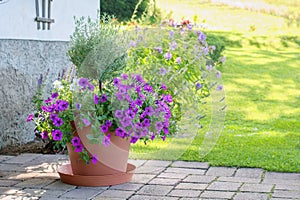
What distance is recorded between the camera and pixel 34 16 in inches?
223

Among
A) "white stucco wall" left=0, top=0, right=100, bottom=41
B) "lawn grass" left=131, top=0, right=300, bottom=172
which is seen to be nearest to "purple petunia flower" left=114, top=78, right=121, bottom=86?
"lawn grass" left=131, top=0, right=300, bottom=172

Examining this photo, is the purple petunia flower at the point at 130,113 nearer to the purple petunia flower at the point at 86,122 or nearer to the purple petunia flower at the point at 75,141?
the purple petunia flower at the point at 86,122

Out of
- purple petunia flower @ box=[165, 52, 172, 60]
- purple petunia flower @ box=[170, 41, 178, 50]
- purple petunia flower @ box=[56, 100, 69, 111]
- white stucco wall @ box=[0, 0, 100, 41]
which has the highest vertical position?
white stucco wall @ box=[0, 0, 100, 41]

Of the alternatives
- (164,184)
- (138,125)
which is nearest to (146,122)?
(138,125)

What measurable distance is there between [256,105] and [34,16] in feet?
13.6

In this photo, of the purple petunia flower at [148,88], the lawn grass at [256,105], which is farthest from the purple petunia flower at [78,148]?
the lawn grass at [256,105]

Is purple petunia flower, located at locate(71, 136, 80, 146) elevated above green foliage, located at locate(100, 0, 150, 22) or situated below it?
below

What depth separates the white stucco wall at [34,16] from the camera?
527cm

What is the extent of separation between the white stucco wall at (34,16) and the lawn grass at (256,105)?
1.60m

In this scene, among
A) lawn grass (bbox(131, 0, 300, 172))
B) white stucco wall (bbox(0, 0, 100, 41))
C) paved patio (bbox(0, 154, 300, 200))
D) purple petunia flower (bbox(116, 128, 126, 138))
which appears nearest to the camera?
paved patio (bbox(0, 154, 300, 200))

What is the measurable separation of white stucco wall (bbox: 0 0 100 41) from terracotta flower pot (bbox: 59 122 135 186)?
5.75 ft

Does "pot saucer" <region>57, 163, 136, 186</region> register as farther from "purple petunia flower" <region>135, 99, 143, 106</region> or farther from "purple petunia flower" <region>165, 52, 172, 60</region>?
"purple petunia flower" <region>165, 52, 172, 60</region>

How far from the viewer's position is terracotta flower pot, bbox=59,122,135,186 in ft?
12.9

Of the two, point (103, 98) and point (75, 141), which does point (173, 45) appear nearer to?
point (103, 98)
